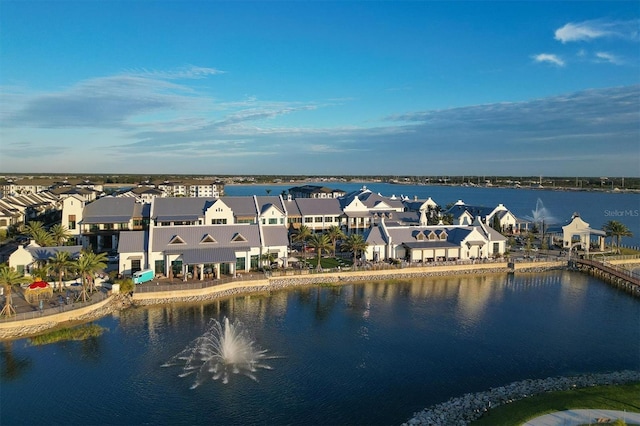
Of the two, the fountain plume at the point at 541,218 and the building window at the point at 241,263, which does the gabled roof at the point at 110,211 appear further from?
the fountain plume at the point at 541,218

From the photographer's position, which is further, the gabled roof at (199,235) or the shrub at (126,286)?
the gabled roof at (199,235)

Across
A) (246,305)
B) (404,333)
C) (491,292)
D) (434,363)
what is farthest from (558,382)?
(246,305)

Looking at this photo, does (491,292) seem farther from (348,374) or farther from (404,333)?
(348,374)

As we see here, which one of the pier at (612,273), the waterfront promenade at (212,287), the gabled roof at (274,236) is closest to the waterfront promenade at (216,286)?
the waterfront promenade at (212,287)

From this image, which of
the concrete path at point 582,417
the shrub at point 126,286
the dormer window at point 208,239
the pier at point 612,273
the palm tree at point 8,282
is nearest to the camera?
the concrete path at point 582,417

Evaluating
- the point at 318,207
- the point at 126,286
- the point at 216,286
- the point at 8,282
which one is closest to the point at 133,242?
the point at 126,286

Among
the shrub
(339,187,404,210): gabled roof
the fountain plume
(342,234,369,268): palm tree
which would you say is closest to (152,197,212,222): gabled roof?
the shrub

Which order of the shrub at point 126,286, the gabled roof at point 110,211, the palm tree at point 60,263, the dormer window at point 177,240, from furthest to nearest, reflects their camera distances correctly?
the gabled roof at point 110,211 < the dormer window at point 177,240 < the shrub at point 126,286 < the palm tree at point 60,263

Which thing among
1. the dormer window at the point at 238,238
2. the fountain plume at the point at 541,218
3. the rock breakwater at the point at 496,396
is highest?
the dormer window at the point at 238,238
